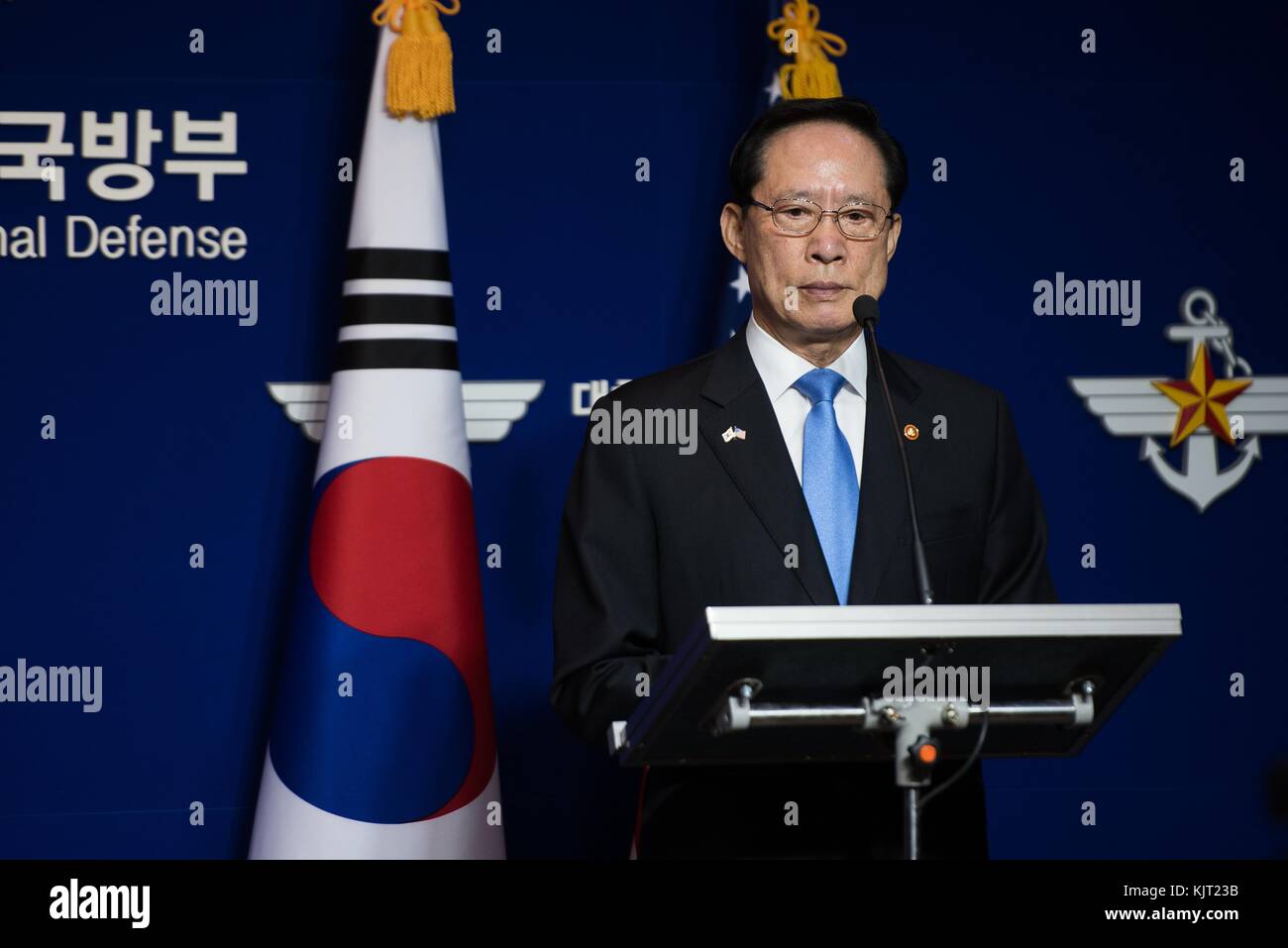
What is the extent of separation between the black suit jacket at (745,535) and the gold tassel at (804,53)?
3.80ft

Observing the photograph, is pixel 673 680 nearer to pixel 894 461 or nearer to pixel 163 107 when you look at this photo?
pixel 894 461

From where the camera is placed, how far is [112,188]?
Answer: 3746 mm

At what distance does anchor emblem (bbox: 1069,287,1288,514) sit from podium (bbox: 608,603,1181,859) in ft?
7.08

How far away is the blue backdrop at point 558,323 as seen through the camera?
3715 millimetres

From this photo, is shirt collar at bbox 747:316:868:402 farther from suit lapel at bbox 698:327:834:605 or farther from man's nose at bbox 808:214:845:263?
man's nose at bbox 808:214:845:263

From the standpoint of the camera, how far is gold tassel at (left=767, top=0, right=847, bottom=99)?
3523mm

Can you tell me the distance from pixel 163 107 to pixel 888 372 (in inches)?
80.3

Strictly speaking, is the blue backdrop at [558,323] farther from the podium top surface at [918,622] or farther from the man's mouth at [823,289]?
the podium top surface at [918,622]

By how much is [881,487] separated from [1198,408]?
1823 mm

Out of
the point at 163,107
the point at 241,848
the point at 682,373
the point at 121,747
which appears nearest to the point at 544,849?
the point at 241,848

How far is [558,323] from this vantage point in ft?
12.6

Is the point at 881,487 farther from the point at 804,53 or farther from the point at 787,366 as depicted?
the point at 804,53

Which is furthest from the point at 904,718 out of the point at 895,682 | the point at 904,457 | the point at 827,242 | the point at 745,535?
the point at 827,242

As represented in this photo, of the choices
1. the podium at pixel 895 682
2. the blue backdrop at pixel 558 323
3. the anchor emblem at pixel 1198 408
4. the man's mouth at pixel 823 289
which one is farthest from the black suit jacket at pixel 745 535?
the anchor emblem at pixel 1198 408
